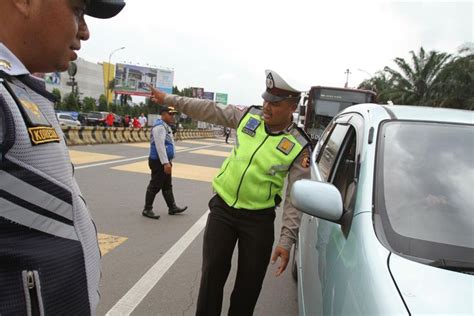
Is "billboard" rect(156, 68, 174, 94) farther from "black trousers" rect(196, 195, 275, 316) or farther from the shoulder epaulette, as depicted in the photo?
"black trousers" rect(196, 195, 275, 316)

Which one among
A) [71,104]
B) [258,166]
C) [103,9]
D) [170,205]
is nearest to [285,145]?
[258,166]

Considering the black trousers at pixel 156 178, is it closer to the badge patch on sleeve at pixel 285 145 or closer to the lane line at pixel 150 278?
the lane line at pixel 150 278

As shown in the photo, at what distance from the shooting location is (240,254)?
3.07 metres

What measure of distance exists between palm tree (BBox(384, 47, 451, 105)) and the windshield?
118 feet

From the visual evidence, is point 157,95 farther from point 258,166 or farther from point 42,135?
point 42,135

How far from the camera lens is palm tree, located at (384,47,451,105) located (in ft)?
115

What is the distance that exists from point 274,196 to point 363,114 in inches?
31.4

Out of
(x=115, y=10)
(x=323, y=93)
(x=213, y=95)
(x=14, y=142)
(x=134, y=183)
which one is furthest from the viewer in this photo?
(x=213, y=95)

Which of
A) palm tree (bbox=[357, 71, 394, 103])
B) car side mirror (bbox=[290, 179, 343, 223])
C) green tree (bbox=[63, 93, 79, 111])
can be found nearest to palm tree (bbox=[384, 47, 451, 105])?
palm tree (bbox=[357, 71, 394, 103])

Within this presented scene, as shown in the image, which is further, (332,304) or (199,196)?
(199,196)

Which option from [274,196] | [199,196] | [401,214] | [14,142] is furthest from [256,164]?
[199,196]

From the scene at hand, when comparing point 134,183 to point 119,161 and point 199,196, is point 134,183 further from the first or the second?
point 119,161

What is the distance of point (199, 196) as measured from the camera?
921 cm

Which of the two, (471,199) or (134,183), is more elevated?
(471,199)
